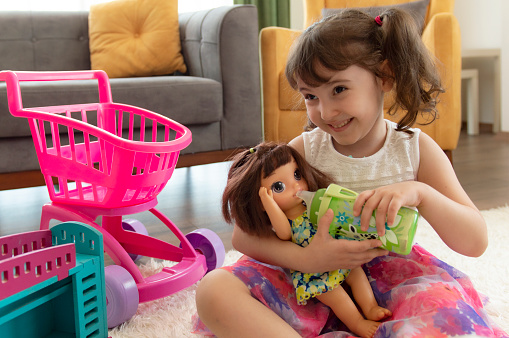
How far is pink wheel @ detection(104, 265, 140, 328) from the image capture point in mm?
977

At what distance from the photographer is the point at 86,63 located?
8.20 ft

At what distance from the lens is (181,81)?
2006mm

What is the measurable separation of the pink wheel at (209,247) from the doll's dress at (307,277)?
405 millimetres

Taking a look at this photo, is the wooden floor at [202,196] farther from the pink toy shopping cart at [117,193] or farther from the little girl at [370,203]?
the little girl at [370,203]

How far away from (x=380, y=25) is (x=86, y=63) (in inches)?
73.8

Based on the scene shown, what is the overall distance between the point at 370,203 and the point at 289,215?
0.57ft

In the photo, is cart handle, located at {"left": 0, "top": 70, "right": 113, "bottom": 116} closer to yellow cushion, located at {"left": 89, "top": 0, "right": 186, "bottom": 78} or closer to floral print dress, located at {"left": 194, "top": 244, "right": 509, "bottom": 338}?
floral print dress, located at {"left": 194, "top": 244, "right": 509, "bottom": 338}

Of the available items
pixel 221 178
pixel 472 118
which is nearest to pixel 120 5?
A: pixel 221 178

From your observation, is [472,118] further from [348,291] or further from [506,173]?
[348,291]

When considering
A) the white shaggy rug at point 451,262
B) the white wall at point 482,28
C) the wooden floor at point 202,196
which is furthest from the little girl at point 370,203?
the white wall at point 482,28

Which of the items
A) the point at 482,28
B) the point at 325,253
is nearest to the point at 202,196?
the point at 325,253

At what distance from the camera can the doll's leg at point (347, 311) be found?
808mm

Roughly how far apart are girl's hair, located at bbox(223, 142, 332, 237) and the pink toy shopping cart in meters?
0.20

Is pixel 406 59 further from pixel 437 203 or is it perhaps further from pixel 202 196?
pixel 202 196
